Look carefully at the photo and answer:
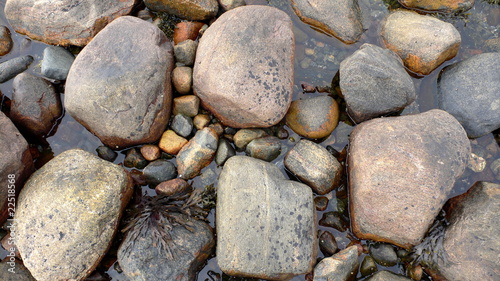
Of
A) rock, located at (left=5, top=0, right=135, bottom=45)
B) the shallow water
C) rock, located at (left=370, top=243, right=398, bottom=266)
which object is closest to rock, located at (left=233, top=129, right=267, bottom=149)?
the shallow water

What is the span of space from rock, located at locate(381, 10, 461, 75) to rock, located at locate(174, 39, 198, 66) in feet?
7.62

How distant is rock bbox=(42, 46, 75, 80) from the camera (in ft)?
13.3

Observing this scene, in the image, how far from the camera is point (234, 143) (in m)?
3.98

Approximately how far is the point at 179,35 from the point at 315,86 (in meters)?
1.79

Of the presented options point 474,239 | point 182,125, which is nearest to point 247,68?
point 182,125

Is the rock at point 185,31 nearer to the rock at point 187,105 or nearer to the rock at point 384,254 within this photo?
the rock at point 187,105

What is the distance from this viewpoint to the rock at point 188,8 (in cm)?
419

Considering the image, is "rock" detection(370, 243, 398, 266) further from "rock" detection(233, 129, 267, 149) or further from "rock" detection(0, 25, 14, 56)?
"rock" detection(0, 25, 14, 56)

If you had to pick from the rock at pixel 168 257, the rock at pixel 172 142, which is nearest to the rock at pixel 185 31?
the rock at pixel 172 142

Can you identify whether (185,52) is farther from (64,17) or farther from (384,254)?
(384,254)

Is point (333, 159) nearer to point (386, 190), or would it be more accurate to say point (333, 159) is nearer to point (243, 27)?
point (386, 190)

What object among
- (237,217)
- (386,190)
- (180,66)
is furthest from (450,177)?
(180,66)

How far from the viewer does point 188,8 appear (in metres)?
4.23

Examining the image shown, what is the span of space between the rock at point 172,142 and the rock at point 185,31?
1208 millimetres
